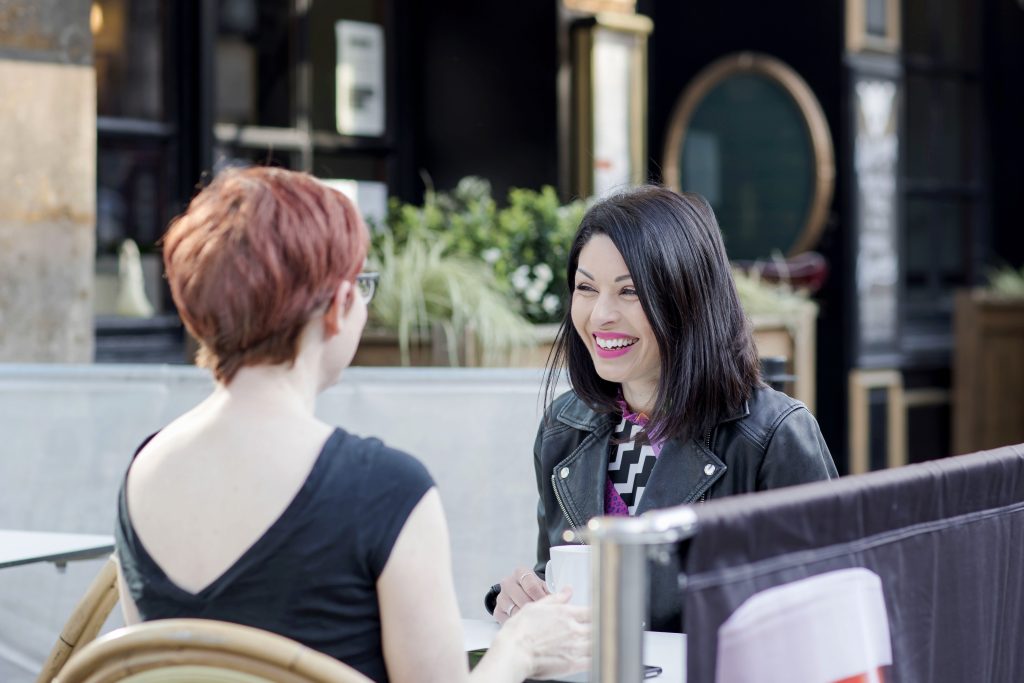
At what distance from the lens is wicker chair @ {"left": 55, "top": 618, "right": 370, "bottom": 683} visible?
1410mm

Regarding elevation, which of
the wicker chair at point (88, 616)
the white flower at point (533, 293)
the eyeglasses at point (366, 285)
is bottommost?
the wicker chair at point (88, 616)

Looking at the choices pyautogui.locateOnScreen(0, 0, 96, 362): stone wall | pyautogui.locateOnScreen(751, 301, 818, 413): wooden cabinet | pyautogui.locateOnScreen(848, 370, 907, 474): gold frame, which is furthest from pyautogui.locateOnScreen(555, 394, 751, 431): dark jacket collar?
pyautogui.locateOnScreen(848, 370, 907, 474): gold frame

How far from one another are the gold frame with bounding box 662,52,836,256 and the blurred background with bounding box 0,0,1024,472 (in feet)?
0.05

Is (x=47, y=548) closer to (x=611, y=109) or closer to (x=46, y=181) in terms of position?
(x=46, y=181)

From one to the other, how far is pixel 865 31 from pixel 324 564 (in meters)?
5.81

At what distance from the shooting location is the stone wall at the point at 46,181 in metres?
4.17

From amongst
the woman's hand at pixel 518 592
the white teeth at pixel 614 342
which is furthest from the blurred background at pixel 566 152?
the woman's hand at pixel 518 592

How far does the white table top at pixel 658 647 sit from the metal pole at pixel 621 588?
0.38 metres

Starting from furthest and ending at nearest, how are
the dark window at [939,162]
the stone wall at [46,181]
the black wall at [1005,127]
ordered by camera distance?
the black wall at [1005,127] → the dark window at [939,162] → the stone wall at [46,181]

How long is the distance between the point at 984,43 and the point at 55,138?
5625 mm

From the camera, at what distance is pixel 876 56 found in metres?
6.88

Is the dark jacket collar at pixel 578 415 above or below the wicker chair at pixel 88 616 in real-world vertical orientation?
above

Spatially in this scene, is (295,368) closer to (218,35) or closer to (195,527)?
(195,527)

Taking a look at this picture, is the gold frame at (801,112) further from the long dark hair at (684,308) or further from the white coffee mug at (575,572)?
the white coffee mug at (575,572)
